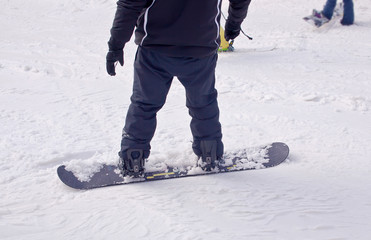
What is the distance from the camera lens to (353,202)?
2.13 meters

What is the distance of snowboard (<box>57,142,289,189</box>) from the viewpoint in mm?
2307

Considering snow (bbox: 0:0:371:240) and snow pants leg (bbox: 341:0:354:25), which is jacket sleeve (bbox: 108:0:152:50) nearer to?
snow (bbox: 0:0:371:240)

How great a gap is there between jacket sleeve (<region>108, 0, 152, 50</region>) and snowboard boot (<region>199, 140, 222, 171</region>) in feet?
2.70

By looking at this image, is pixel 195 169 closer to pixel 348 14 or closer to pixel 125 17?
pixel 125 17

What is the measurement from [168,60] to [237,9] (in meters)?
0.61

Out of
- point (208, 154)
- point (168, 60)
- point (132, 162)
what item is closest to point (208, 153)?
point (208, 154)

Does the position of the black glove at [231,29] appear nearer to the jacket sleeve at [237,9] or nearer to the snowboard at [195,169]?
the jacket sleeve at [237,9]

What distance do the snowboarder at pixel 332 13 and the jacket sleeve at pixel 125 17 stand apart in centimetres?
523

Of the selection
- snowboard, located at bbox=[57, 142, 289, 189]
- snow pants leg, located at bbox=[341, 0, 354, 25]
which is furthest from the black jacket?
snow pants leg, located at bbox=[341, 0, 354, 25]

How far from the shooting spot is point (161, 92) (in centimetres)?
229

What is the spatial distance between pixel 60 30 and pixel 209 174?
477 centimetres

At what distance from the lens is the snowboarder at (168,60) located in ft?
6.81

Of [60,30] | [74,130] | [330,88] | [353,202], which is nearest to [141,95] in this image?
[74,130]

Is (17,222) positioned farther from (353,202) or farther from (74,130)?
(353,202)
